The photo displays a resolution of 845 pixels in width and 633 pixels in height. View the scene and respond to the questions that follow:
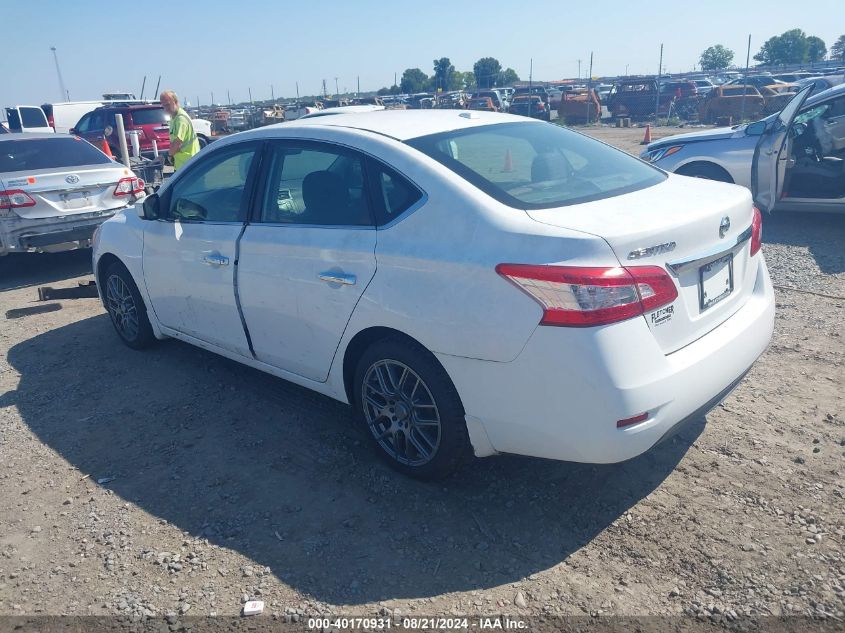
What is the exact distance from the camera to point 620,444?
279 cm

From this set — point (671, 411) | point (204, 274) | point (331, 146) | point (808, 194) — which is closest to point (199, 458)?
point (204, 274)

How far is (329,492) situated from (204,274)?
1708 mm

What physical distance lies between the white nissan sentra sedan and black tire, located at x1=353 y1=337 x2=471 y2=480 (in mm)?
10

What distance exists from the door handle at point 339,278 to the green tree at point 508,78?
6570 cm

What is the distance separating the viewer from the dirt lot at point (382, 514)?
111 inches

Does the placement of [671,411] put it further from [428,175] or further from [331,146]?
[331,146]

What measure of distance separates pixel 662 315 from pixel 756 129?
21.1 ft

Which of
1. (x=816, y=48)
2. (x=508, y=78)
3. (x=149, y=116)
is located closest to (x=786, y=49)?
(x=816, y=48)

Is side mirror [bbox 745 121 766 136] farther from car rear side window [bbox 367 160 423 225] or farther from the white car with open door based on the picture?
car rear side window [bbox 367 160 423 225]

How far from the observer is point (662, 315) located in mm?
2840

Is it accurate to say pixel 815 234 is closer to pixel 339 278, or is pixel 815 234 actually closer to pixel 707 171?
pixel 707 171

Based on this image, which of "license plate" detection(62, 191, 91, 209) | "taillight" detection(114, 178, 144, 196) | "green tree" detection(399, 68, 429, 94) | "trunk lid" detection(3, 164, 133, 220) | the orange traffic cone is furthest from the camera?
"green tree" detection(399, 68, 429, 94)

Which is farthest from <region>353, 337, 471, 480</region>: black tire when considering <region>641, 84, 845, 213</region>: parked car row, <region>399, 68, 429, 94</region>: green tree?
<region>399, 68, 429, 94</region>: green tree

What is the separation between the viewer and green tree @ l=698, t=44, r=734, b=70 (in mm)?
76481
